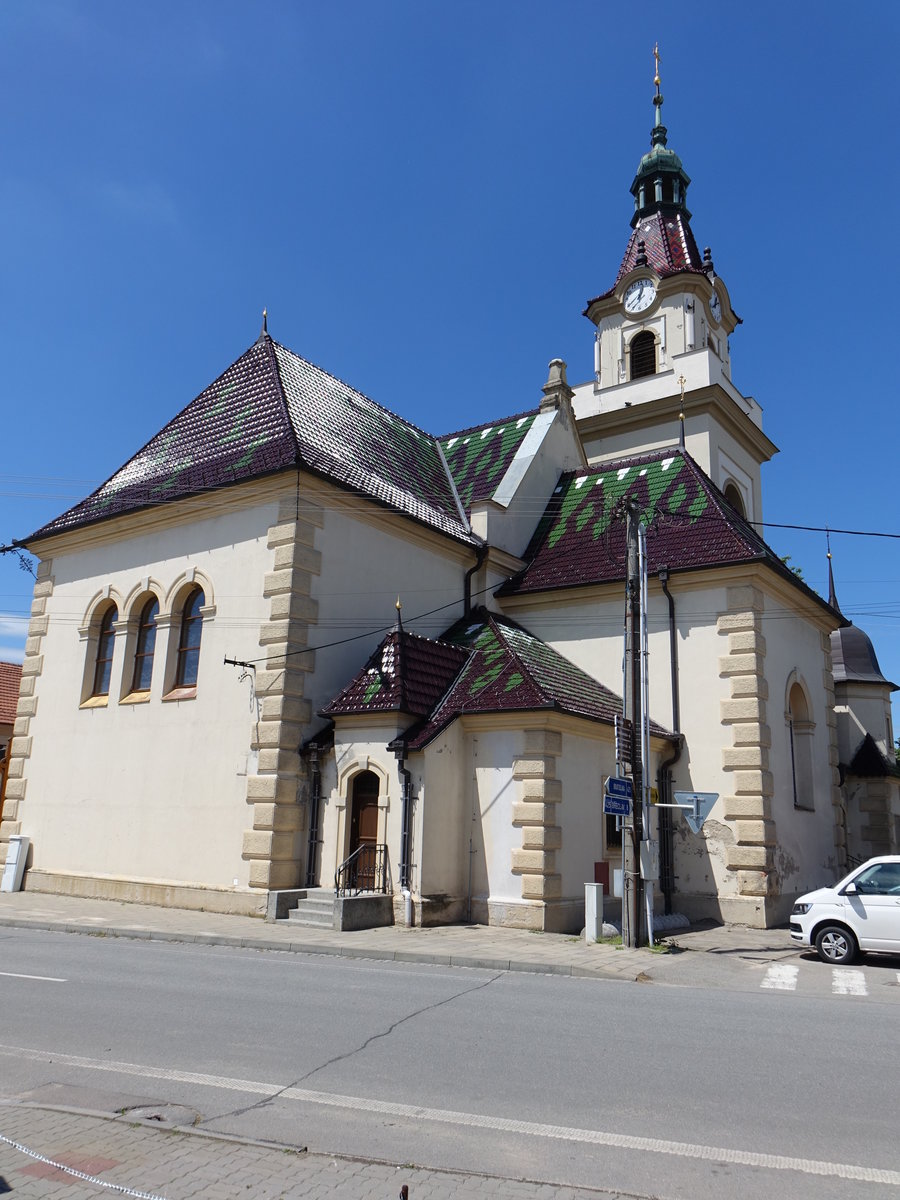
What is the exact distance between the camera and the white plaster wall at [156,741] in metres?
18.9

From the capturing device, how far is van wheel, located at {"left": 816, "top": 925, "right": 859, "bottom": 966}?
14062 millimetres

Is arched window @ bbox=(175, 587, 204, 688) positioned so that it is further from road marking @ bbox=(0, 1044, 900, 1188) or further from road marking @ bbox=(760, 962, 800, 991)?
road marking @ bbox=(0, 1044, 900, 1188)

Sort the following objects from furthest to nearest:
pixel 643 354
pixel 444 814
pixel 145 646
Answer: pixel 643 354
pixel 145 646
pixel 444 814

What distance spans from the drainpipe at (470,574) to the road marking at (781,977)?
11921 millimetres

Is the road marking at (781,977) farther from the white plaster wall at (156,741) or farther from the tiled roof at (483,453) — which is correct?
the tiled roof at (483,453)

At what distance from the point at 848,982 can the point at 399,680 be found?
908cm

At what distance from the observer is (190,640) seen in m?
20.9

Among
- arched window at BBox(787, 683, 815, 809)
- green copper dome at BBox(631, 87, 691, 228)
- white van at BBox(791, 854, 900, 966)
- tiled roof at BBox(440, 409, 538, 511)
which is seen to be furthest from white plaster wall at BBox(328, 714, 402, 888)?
green copper dome at BBox(631, 87, 691, 228)

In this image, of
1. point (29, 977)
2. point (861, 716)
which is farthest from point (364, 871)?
point (861, 716)

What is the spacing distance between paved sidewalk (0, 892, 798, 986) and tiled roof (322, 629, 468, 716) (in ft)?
13.0

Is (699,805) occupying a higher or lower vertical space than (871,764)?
lower

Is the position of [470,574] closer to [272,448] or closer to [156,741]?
[272,448]

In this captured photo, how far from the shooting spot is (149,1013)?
9.05 meters

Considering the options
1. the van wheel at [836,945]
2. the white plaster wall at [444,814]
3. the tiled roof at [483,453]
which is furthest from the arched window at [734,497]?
the van wheel at [836,945]
